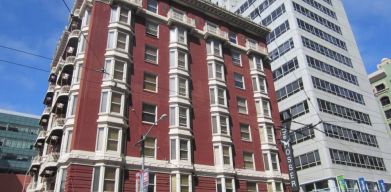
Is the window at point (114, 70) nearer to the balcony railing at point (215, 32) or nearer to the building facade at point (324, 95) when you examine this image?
the balcony railing at point (215, 32)

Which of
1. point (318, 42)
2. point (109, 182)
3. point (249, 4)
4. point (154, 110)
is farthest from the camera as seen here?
point (249, 4)

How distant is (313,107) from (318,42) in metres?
15.6

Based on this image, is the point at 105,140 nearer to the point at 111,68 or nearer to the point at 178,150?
the point at 178,150

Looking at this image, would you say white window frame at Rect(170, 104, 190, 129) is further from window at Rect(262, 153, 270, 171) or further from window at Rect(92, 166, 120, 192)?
window at Rect(262, 153, 270, 171)

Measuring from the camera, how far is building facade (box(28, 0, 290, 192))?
2927 cm

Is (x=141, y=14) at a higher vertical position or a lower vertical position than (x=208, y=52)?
higher

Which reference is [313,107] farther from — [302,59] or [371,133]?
[371,133]

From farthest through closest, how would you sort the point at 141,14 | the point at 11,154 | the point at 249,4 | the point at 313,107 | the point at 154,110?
the point at 11,154
the point at 249,4
the point at 313,107
the point at 141,14
the point at 154,110

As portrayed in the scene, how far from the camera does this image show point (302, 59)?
54.1 meters

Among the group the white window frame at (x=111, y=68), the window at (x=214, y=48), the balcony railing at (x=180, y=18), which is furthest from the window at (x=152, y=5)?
the white window frame at (x=111, y=68)

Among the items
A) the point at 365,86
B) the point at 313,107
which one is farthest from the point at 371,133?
the point at 313,107

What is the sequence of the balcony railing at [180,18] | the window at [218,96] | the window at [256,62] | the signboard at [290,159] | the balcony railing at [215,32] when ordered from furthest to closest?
the window at [256,62], the balcony railing at [215,32], the balcony railing at [180,18], the window at [218,96], the signboard at [290,159]

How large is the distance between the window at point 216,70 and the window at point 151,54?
711 cm

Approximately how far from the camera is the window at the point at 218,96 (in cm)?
3847
